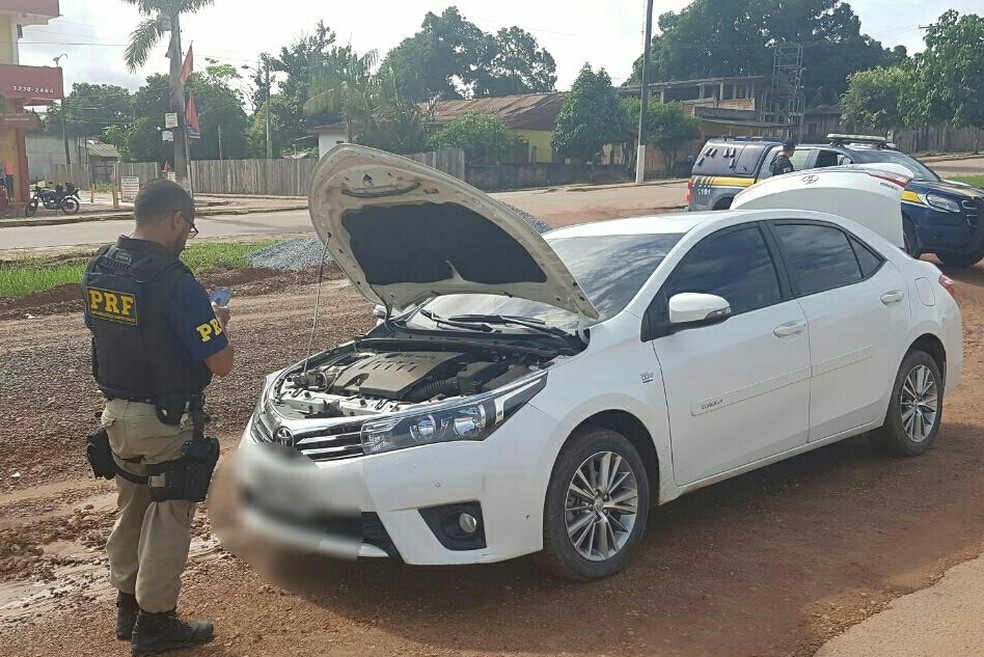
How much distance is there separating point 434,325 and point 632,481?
1.38 m

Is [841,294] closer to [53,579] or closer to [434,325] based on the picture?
[434,325]

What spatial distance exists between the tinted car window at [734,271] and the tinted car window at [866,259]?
869mm

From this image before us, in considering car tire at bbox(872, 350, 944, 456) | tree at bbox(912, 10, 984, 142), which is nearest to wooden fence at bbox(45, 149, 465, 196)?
tree at bbox(912, 10, 984, 142)

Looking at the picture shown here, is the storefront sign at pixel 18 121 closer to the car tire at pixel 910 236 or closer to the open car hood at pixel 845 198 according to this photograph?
the open car hood at pixel 845 198

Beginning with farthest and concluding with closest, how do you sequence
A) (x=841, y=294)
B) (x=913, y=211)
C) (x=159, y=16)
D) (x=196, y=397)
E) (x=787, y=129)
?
(x=787, y=129)
(x=159, y=16)
(x=913, y=211)
(x=841, y=294)
(x=196, y=397)

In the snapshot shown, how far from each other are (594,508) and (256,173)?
46261 mm

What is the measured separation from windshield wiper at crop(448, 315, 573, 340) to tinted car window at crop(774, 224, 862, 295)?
5.54ft

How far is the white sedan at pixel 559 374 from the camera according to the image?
416 cm

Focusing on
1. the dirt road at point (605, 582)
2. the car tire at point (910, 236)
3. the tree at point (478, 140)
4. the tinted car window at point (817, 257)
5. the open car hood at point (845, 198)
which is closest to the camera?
the dirt road at point (605, 582)

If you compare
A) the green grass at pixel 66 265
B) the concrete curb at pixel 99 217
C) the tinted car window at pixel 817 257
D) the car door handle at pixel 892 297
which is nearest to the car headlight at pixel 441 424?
the tinted car window at pixel 817 257

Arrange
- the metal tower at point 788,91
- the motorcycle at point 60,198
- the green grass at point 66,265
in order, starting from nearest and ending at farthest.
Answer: the green grass at point 66,265
the motorcycle at point 60,198
the metal tower at point 788,91

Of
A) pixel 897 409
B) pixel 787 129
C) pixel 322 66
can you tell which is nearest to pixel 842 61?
pixel 787 129

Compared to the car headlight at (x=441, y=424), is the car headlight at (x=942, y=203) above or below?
above

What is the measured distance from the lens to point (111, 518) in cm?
554
